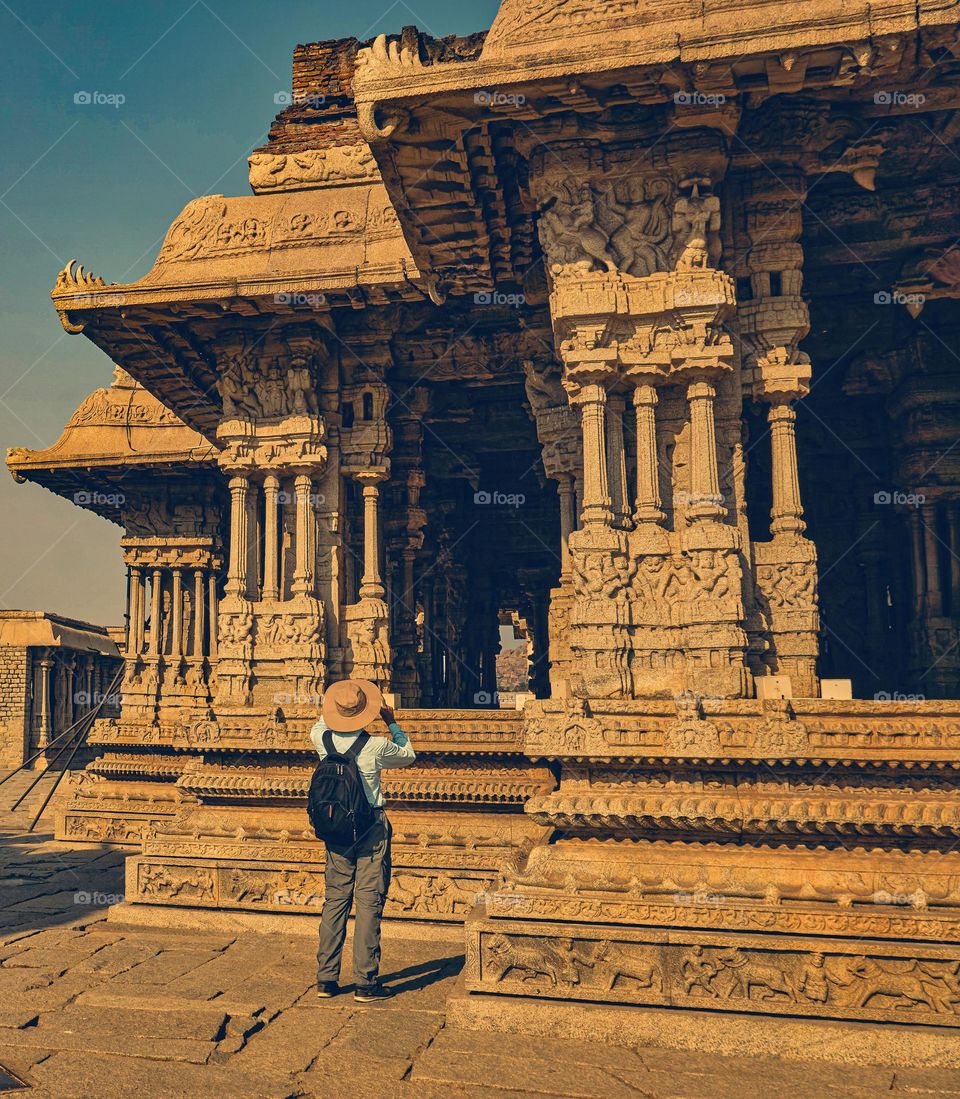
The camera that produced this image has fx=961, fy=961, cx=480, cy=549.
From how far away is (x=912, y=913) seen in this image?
5.23m

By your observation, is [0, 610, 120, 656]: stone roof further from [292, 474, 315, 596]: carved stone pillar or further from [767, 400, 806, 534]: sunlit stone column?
[767, 400, 806, 534]: sunlit stone column

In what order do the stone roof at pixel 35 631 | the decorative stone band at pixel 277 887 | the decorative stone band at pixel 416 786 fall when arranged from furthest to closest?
the stone roof at pixel 35 631 → the decorative stone band at pixel 416 786 → the decorative stone band at pixel 277 887

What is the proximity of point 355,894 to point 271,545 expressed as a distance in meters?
6.62

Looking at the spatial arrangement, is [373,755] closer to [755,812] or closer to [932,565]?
[755,812]

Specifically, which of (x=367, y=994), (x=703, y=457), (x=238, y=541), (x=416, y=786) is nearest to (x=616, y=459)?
(x=703, y=457)

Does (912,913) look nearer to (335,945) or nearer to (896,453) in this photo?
(335,945)

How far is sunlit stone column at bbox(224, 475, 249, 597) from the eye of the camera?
11727 millimetres

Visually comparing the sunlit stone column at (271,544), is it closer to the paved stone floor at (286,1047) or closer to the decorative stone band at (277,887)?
the decorative stone band at (277,887)

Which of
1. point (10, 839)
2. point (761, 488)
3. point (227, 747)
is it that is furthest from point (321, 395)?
point (761, 488)

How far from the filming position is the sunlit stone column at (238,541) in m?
11.7

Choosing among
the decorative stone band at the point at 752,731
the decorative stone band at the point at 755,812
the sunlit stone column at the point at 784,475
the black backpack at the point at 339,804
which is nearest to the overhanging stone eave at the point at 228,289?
the sunlit stone column at the point at 784,475

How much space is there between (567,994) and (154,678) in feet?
50.6

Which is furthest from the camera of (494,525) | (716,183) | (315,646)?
(494,525)

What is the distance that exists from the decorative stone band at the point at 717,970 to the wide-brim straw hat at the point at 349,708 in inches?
54.1
